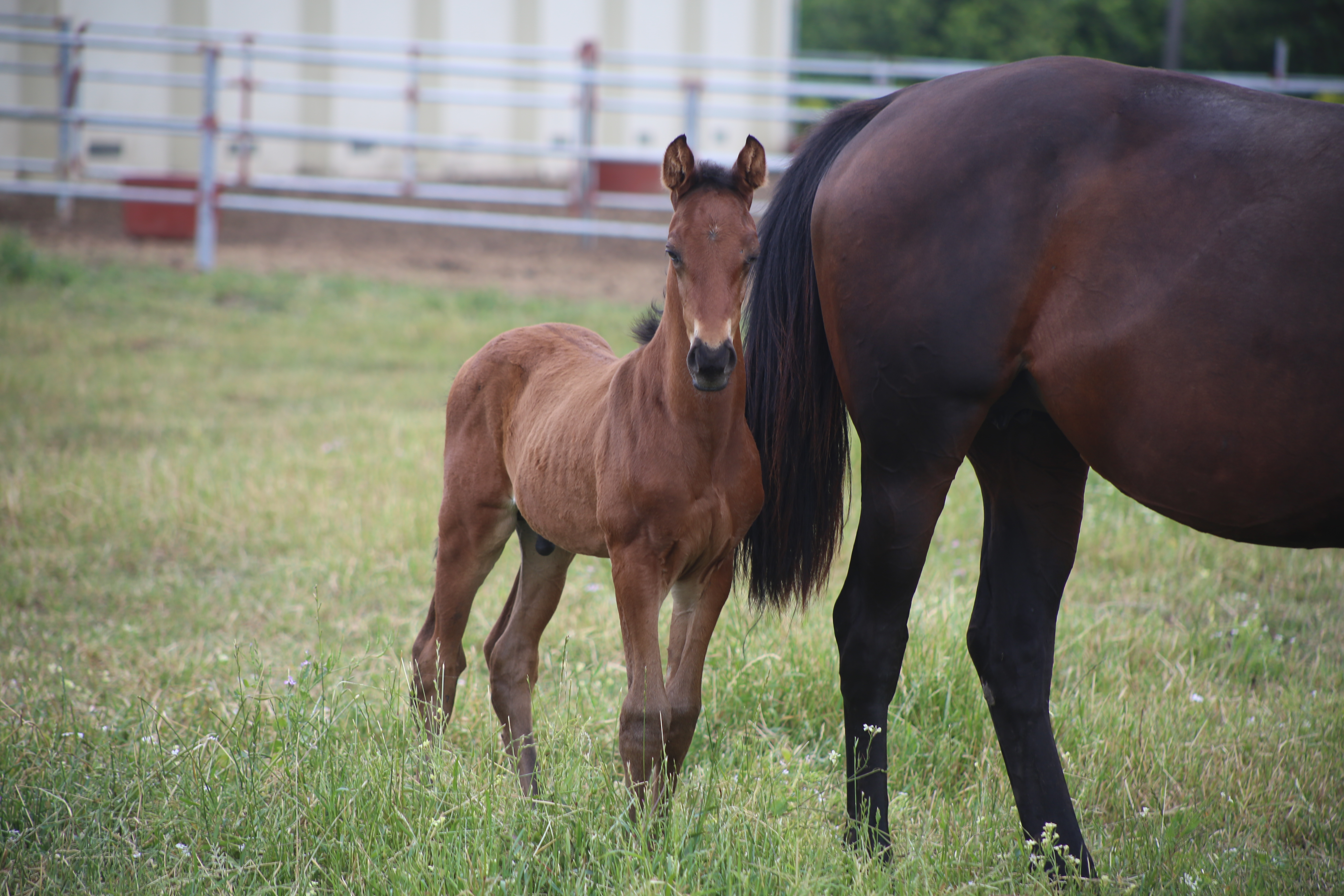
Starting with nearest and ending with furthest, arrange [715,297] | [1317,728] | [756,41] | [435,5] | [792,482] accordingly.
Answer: [715,297]
[792,482]
[1317,728]
[435,5]
[756,41]

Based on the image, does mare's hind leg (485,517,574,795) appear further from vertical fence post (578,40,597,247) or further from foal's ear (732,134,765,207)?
vertical fence post (578,40,597,247)

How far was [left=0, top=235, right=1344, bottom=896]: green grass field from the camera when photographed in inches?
93.0

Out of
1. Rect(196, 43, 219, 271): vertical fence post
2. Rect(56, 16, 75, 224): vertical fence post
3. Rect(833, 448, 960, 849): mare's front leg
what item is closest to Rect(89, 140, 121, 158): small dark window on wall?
Rect(56, 16, 75, 224): vertical fence post

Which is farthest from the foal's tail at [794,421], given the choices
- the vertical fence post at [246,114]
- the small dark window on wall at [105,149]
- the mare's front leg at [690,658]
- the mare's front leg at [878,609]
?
the small dark window on wall at [105,149]

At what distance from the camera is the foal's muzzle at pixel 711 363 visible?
2.15m

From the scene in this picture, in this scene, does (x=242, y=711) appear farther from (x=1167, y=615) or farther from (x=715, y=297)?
(x=1167, y=615)

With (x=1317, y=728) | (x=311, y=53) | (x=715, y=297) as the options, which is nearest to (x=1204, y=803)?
(x=1317, y=728)

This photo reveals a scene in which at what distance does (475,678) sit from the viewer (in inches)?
142

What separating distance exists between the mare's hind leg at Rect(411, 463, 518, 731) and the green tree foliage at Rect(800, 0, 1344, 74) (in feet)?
52.1

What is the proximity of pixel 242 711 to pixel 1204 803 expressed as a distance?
8.50 feet

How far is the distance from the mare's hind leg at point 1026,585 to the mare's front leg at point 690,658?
764 millimetres

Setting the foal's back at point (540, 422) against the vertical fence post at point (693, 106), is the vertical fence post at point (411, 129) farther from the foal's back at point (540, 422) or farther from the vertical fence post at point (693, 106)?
the foal's back at point (540, 422)

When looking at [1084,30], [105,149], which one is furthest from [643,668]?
[1084,30]

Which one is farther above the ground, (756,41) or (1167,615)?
(756,41)
